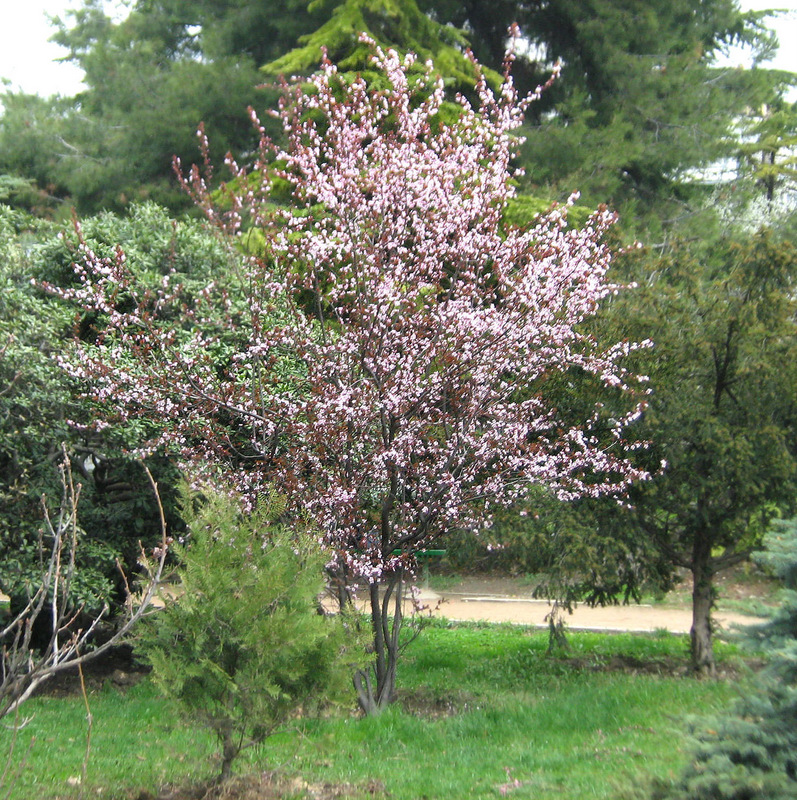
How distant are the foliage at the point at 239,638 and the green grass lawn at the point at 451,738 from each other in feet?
1.07

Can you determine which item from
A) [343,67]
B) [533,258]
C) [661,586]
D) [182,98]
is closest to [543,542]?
[661,586]

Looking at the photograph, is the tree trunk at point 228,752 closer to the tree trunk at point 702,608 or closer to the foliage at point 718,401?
the foliage at point 718,401

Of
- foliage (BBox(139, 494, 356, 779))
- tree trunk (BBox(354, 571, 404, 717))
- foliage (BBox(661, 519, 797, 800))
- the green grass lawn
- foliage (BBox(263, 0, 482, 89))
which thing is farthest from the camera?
foliage (BBox(263, 0, 482, 89))

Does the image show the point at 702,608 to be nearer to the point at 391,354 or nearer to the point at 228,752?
the point at 391,354

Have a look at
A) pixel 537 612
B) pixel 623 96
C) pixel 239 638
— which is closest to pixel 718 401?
pixel 239 638

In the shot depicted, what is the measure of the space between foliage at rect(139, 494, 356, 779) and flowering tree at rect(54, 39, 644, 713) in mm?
1583

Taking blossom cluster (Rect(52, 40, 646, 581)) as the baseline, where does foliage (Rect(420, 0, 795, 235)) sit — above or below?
above

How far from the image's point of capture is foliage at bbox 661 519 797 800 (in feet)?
11.4

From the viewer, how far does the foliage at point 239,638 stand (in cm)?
451

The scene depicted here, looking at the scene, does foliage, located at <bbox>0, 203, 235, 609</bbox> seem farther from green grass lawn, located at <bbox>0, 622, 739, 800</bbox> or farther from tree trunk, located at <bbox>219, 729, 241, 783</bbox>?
tree trunk, located at <bbox>219, 729, 241, 783</bbox>

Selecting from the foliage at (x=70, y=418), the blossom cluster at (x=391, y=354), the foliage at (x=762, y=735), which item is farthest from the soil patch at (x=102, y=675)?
the foliage at (x=762, y=735)

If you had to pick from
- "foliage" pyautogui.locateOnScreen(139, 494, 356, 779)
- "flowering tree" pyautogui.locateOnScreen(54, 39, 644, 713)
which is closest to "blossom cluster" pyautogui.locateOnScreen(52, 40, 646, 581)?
"flowering tree" pyautogui.locateOnScreen(54, 39, 644, 713)

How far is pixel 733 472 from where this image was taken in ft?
26.0

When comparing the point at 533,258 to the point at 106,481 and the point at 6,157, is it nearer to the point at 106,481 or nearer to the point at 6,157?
the point at 106,481
